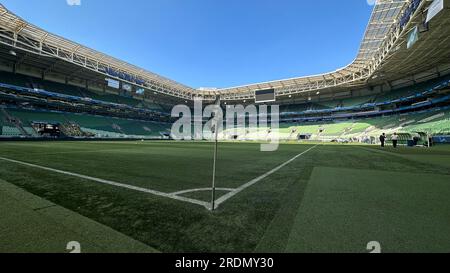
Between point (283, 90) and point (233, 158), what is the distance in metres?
52.8

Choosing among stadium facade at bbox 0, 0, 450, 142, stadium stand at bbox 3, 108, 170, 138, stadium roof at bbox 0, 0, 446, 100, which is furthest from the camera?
stadium stand at bbox 3, 108, 170, 138

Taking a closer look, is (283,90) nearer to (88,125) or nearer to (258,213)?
(88,125)

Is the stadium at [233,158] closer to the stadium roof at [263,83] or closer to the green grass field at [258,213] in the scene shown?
the green grass field at [258,213]

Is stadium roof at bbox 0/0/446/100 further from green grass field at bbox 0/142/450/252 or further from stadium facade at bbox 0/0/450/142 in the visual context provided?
green grass field at bbox 0/142/450/252

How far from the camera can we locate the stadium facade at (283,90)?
86.1ft

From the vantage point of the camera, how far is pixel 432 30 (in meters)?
21.7

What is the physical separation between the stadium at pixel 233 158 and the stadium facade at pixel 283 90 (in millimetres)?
313

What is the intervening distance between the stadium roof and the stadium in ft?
0.88

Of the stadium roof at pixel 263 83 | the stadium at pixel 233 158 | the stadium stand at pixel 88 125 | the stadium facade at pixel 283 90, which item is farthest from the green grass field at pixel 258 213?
the stadium stand at pixel 88 125

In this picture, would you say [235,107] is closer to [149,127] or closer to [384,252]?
[149,127]

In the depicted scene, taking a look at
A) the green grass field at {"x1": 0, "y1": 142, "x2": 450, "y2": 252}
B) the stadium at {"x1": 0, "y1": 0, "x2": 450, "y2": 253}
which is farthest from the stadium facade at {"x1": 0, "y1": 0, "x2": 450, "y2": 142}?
the green grass field at {"x1": 0, "y1": 142, "x2": 450, "y2": 252}

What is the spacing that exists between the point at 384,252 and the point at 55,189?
17.2ft

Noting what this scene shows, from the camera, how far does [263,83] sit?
54.7 m

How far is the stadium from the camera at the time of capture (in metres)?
2.18
